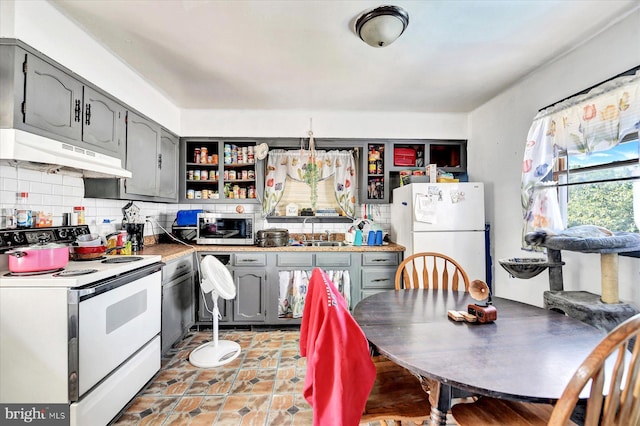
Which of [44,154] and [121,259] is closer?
[44,154]

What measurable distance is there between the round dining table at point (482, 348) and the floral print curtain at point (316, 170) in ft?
6.84

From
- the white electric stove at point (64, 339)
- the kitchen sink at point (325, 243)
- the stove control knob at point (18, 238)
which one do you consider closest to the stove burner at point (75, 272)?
the white electric stove at point (64, 339)

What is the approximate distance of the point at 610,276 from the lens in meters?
1.60

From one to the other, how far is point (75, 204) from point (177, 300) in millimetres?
1091

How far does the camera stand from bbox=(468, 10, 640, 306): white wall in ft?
5.71

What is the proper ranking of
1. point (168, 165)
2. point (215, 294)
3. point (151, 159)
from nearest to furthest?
1. point (215, 294)
2. point (151, 159)
3. point (168, 165)

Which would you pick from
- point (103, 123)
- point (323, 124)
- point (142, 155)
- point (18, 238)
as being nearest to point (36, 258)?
point (18, 238)

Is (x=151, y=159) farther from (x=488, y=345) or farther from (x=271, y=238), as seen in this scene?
(x=488, y=345)

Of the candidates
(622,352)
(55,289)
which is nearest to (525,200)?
(622,352)

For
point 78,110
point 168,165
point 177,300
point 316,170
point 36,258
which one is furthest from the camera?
point 316,170

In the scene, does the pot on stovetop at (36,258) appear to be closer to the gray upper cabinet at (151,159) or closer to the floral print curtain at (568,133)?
the gray upper cabinet at (151,159)

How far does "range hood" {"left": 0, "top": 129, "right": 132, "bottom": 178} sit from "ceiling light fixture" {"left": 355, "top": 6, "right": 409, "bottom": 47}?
6.06 ft

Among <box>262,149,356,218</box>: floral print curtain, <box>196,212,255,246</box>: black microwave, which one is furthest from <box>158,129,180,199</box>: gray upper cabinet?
<box>262,149,356,218</box>: floral print curtain

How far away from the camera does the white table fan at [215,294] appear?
7.63 ft
